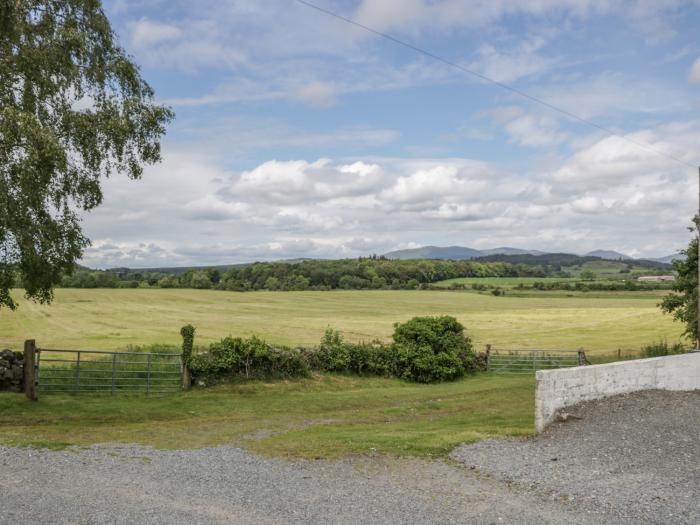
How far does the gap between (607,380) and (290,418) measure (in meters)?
9.35

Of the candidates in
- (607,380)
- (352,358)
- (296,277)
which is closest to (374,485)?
(607,380)

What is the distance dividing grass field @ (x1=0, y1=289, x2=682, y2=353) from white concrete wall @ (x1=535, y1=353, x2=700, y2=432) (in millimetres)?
25635

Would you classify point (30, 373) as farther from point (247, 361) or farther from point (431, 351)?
point (431, 351)

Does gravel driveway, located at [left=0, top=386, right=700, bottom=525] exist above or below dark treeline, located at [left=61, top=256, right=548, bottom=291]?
below

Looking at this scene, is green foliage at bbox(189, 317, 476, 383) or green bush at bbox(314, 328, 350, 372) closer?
green foliage at bbox(189, 317, 476, 383)

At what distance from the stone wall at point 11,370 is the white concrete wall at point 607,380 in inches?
696

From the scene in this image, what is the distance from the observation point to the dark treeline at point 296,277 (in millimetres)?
103062

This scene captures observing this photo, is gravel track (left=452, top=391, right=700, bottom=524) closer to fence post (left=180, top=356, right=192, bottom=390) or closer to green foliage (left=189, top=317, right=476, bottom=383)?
green foliage (left=189, top=317, right=476, bottom=383)

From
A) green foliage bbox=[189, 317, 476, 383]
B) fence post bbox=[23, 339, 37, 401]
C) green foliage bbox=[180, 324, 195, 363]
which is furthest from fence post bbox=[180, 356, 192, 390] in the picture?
fence post bbox=[23, 339, 37, 401]

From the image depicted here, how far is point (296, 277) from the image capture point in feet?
365

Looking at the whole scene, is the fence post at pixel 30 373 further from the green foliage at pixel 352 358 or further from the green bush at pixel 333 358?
the green bush at pixel 333 358

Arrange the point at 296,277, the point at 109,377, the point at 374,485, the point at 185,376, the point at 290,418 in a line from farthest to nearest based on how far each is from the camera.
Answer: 1. the point at 296,277
2. the point at 185,376
3. the point at 109,377
4. the point at 290,418
5. the point at 374,485

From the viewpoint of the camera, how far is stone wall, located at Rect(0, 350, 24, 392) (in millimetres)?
20297

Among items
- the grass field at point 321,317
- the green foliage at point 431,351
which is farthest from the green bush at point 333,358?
the grass field at point 321,317
